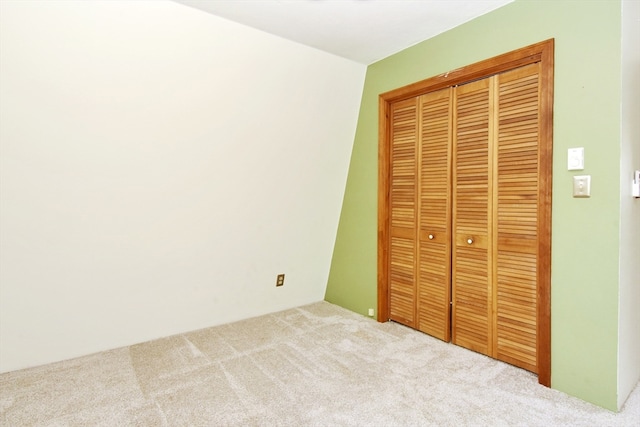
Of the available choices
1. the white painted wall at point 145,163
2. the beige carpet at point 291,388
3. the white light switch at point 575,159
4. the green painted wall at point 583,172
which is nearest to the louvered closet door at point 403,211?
the beige carpet at point 291,388

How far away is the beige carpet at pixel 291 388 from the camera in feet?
5.58

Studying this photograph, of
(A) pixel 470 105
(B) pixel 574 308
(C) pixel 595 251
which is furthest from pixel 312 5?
(B) pixel 574 308

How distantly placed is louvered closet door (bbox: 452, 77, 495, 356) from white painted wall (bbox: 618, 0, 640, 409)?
669 millimetres

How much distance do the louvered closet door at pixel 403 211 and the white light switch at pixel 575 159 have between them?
3.50 ft

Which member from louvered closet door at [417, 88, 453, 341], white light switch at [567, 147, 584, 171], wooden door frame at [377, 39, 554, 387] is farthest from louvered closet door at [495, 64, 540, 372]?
louvered closet door at [417, 88, 453, 341]

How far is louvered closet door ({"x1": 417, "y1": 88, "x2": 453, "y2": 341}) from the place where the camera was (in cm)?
254

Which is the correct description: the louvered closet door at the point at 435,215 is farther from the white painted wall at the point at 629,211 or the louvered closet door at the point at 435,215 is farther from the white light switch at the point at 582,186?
the white painted wall at the point at 629,211

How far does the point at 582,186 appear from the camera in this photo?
1.81 metres

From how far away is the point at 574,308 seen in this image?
1.85 metres

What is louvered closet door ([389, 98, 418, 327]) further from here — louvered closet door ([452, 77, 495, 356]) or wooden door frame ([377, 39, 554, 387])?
wooden door frame ([377, 39, 554, 387])

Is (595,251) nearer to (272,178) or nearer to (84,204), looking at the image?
(272,178)

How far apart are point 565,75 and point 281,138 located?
188cm

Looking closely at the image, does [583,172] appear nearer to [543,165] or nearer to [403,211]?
[543,165]

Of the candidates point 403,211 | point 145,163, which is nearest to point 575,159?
point 403,211
